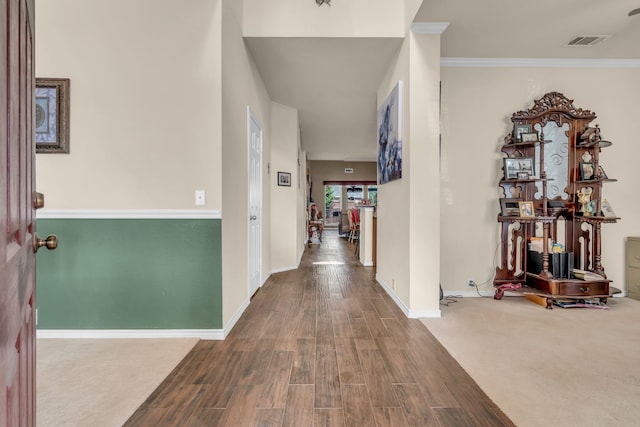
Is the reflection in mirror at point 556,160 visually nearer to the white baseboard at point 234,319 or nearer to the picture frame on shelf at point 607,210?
the picture frame on shelf at point 607,210

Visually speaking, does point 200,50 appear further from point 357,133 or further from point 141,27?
point 357,133

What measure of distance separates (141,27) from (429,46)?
2433mm

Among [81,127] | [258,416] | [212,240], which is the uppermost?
[81,127]

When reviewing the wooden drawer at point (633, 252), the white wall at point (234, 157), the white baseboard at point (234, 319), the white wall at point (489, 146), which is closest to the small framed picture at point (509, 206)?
the white wall at point (489, 146)

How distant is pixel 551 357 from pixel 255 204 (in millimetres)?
3087

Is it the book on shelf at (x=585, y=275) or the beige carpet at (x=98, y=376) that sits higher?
the book on shelf at (x=585, y=275)

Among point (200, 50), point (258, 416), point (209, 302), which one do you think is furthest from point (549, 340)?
point (200, 50)

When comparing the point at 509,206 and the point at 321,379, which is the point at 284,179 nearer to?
the point at 509,206

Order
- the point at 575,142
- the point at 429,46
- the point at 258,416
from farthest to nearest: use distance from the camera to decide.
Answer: the point at 575,142
the point at 429,46
the point at 258,416

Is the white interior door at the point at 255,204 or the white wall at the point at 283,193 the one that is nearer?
the white interior door at the point at 255,204

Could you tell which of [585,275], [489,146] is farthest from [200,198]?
[585,275]

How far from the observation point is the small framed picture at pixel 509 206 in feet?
11.7

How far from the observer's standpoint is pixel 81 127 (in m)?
2.51

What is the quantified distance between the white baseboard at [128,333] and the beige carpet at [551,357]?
5.91 ft
